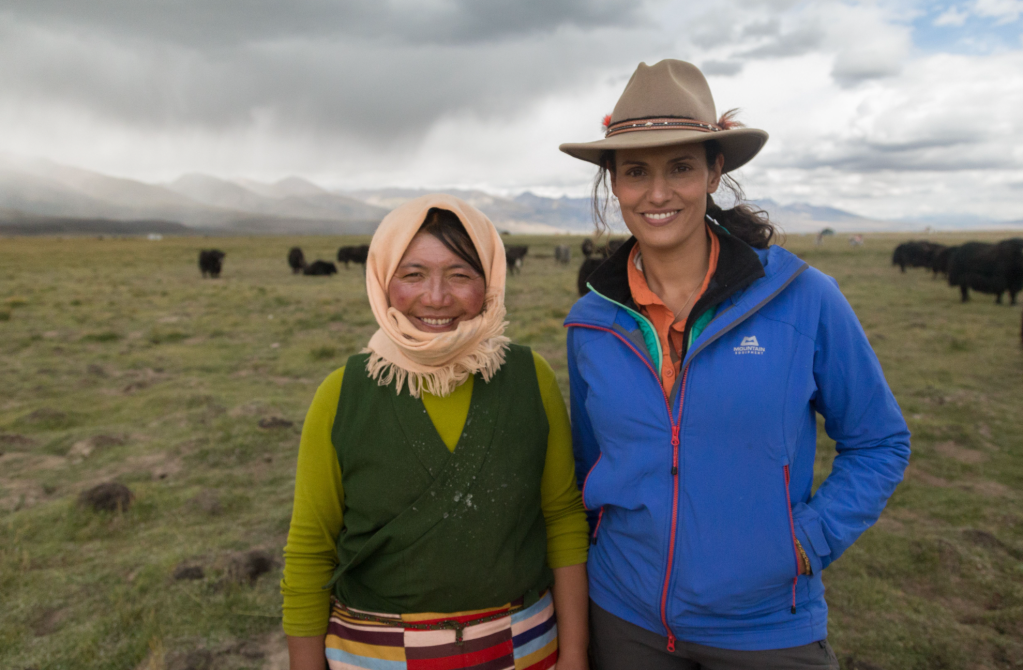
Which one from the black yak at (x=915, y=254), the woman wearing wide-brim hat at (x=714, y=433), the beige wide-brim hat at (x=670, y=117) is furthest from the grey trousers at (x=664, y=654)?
the black yak at (x=915, y=254)

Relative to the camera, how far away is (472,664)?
5.71 ft

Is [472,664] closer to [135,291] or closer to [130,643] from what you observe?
[130,643]

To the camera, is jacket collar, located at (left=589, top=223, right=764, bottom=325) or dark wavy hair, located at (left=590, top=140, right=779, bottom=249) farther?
dark wavy hair, located at (left=590, top=140, right=779, bottom=249)

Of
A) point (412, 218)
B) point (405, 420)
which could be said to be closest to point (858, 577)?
point (405, 420)

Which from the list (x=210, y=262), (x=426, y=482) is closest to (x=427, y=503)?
(x=426, y=482)

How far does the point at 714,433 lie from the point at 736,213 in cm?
89

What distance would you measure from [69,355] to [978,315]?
20.2 metres

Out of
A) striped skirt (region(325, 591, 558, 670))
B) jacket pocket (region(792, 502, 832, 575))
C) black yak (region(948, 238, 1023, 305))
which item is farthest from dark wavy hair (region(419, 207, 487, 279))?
black yak (region(948, 238, 1023, 305))

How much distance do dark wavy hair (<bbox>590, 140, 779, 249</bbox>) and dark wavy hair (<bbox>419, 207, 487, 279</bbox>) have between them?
65cm

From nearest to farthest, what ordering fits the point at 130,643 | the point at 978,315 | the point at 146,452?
1. the point at 130,643
2. the point at 146,452
3. the point at 978,315

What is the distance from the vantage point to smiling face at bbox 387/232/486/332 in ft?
5.86

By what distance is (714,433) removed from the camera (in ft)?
5.41

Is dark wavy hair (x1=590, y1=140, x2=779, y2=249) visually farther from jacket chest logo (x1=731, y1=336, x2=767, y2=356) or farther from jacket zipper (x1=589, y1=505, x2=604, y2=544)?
jacket zipper (x1=589, y1=505, x2=604, y2=544)

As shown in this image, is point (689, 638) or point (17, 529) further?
point (17, 529)
